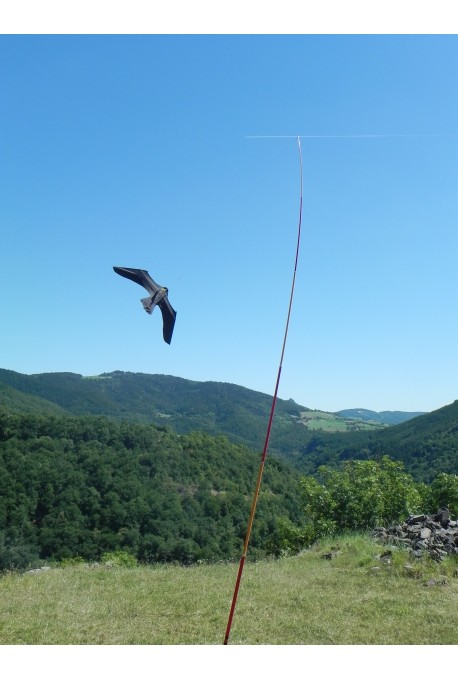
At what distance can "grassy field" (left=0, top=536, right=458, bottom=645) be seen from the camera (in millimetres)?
Result: 5801

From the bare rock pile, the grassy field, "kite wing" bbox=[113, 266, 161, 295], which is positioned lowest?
the grassy field

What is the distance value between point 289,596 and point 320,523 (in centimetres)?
1619

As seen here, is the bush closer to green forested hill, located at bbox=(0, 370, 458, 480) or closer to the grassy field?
the grassy field

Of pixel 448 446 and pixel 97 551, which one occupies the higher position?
pixel 448 446

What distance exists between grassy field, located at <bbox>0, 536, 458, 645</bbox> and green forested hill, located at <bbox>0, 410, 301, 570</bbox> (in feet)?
114

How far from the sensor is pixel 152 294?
615 cm

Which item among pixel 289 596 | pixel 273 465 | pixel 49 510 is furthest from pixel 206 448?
pixel 289 596

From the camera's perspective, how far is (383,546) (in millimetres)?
11195

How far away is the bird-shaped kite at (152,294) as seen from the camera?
614 centimetres

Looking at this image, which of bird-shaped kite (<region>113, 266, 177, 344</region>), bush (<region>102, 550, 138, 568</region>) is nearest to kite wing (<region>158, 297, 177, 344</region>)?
bird-shaped kite (<region>113, 266, 177, 344</region>)

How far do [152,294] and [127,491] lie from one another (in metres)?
60.1

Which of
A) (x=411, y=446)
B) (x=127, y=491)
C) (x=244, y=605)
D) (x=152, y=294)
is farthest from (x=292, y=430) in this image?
(x=152, y=294)

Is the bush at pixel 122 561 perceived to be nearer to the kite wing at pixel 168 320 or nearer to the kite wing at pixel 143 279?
the kite wing at pixel 168 320
